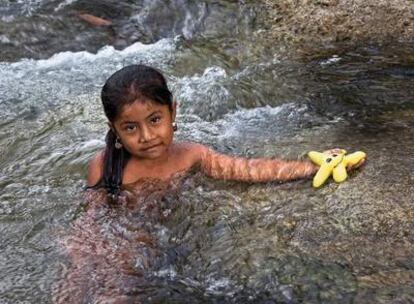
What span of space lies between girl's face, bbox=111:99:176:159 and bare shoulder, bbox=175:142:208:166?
0.28 m

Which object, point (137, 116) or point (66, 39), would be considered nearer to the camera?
point (137, 116)

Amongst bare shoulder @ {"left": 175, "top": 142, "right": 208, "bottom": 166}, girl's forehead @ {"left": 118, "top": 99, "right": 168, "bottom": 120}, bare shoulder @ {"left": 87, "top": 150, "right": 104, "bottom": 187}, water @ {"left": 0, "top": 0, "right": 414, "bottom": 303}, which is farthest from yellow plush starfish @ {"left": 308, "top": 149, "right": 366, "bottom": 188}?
bare shoulder @ {"left": 87, "top": 150, "right": 104, "bottom": 187}

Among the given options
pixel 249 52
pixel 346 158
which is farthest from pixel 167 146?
pixel 249 52

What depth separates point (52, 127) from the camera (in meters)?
5.01

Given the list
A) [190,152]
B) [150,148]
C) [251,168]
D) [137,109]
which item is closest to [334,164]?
[251,168]

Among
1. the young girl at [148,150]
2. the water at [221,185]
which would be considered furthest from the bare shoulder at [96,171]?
the water at [221,185]

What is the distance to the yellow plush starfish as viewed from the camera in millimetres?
3490

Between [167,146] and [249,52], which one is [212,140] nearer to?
[167,146]

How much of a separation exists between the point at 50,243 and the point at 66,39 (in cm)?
400

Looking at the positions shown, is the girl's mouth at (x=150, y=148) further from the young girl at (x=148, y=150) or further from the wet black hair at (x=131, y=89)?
the wet black hair at (x=131, y=89)

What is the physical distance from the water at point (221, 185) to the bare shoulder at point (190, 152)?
9 cm

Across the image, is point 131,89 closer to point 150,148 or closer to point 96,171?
point 150,148

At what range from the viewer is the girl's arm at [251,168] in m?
3.64

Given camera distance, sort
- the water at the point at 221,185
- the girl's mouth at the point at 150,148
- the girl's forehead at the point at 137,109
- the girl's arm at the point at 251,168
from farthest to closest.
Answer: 1. the girl's arm at the point at 251,168
2. the girl's mouth at the point at 150,148
3. the girl's forehead at the point at 137,109
4. the water at the point at 221,185
